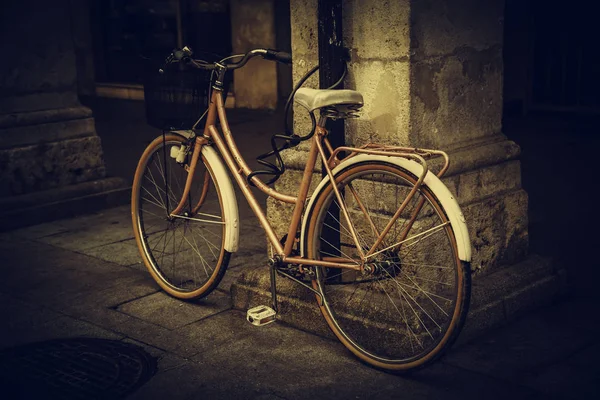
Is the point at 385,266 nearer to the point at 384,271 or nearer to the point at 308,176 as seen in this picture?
the point at 384,271

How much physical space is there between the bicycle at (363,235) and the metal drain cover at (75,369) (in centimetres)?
63

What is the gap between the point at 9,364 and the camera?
4.38 meters

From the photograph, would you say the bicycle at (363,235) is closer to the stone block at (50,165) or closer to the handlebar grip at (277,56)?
the handlebar grip at (277,56)

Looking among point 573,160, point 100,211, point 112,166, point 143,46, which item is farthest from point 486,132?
point 143,46

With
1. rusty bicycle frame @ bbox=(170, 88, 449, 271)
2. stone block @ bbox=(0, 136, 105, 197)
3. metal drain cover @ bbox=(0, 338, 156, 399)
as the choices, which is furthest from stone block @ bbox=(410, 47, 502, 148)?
stone block @ bbox=(0, 136, 105, 197)

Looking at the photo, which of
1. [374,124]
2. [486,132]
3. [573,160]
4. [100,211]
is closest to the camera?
[374,124]

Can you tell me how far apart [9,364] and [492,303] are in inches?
94.0

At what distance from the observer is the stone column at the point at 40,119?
723cm

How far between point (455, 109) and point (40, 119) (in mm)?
3998

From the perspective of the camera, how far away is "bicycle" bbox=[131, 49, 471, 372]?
3854 millimetres

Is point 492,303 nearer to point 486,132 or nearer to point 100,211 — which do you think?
point 486,132

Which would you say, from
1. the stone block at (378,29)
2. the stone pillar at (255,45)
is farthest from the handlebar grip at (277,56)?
the stone pillar at (255,45)

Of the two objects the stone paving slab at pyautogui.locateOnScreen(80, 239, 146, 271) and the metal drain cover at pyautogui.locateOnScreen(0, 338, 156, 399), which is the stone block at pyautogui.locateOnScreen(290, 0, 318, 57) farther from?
the stone paving slab at pyautogui.locateOnScreen(80, 239, 146, 271)

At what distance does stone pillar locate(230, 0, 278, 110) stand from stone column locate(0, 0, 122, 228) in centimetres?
664
